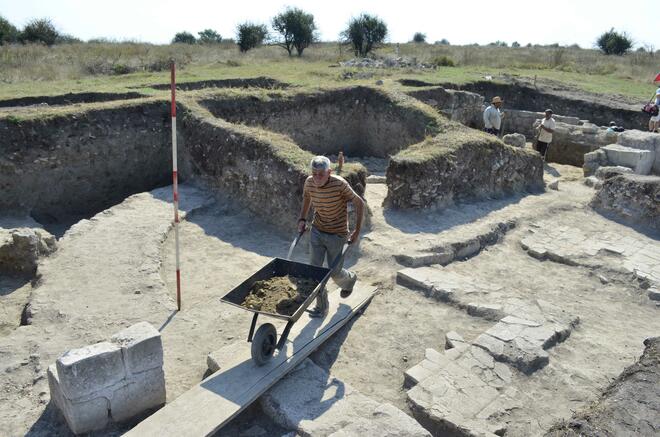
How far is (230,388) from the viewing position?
14.7 ft

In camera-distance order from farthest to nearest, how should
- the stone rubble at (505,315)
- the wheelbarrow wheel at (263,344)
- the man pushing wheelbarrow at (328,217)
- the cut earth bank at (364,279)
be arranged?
the man pushing wheelbarrow at (328,217) → the stone rubble at (505,315) → the cut earth bank at (364,279) → the wheelbarrow wheel at (263,344)

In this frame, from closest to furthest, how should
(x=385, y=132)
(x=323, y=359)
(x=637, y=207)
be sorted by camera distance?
(x=323, y=359)
(x=637, y=207)
(x=385, y=132)

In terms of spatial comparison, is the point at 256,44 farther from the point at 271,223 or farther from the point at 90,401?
the point at 90,401

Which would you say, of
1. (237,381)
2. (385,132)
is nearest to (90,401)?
(237,381)

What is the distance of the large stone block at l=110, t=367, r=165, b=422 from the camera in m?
4.39

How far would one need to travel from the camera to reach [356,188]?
8.37 m

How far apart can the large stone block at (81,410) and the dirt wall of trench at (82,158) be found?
6.43 metres

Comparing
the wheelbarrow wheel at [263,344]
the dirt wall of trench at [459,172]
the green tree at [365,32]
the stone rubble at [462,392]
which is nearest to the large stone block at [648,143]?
the dirt wall of trench at [459,172]

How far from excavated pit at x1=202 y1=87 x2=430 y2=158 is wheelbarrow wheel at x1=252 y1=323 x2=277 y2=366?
7785mm

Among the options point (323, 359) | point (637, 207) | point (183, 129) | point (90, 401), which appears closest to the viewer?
point (90, 401)

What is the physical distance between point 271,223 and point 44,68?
15496 millimetres

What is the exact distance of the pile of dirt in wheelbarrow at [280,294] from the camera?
4.95m

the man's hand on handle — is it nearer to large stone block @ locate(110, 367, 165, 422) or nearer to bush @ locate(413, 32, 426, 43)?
large stone block @ locate(110, 367, 165, 422)

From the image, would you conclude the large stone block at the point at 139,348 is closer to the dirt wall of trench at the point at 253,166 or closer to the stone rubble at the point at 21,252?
the stone rubble at the point at 21,252
